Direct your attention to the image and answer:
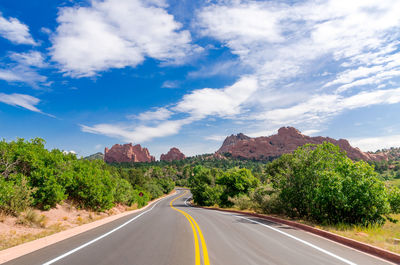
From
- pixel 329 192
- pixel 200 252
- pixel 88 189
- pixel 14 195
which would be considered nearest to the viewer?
pixel 200 252

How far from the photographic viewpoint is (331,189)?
11.5 meters

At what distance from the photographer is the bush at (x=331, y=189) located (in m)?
11.1

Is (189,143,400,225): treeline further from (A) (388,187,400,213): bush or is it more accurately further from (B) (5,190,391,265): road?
(B) (5,190,391,265): road

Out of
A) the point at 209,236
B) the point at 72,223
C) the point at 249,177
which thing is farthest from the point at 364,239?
the point at 249,177

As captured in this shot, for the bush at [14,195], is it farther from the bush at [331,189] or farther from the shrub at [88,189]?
the bush at [331,189]

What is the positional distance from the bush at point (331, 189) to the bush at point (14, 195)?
14.5 metres

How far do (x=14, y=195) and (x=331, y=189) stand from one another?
1553cm

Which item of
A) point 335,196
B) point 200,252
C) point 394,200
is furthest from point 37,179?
point 394,200

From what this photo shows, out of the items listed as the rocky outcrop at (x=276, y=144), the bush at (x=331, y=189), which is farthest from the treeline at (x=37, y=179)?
the rocky outcrop at (x=276, y=144)

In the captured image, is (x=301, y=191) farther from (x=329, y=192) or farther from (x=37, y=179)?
(x=37, y=179)

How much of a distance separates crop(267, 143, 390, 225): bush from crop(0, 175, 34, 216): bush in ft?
47.5

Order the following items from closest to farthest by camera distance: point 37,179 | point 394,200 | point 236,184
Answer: point 394,200 → point 37,179 → point 236,184

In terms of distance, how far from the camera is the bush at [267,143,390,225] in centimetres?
1115

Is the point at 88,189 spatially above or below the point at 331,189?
below
